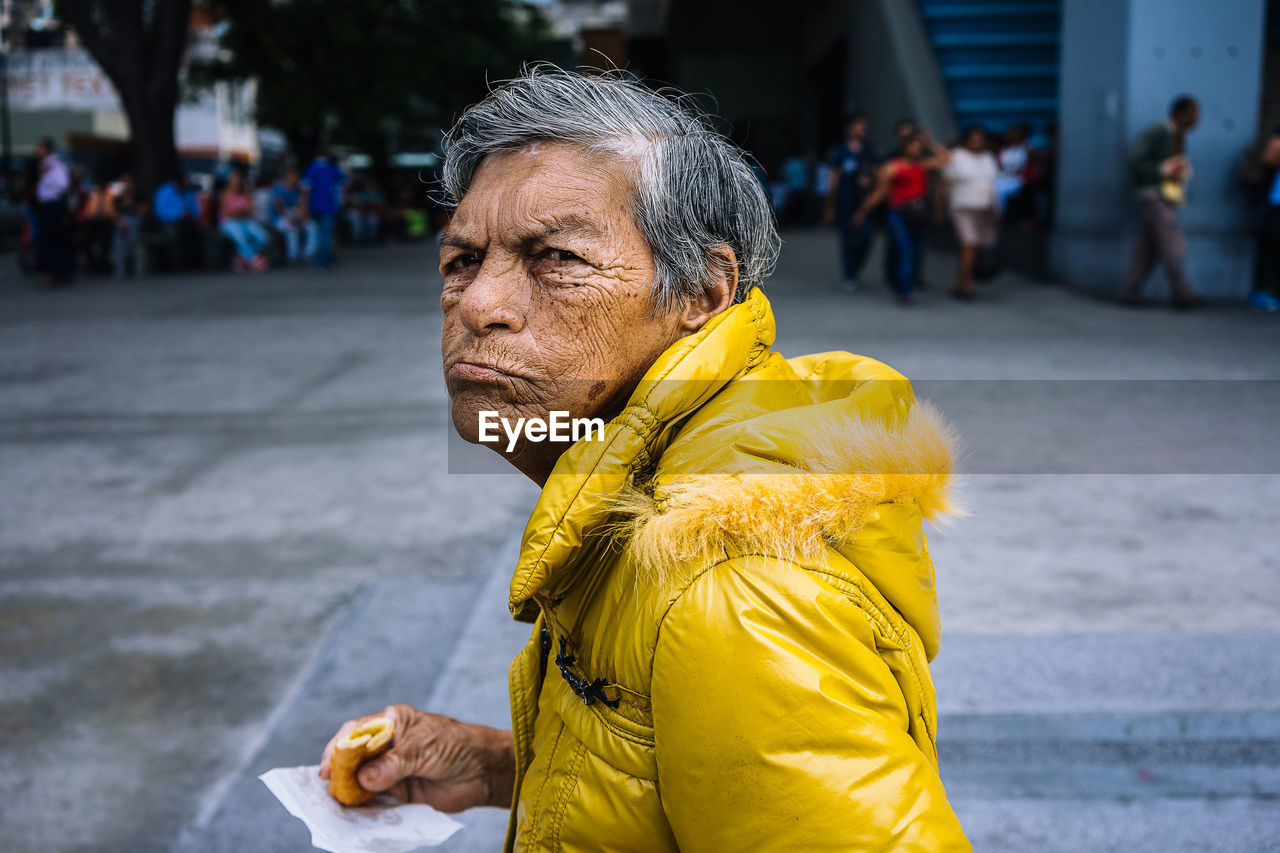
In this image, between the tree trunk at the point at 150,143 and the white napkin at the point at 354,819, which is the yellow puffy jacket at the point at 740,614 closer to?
the white napkin at the point at 354,819

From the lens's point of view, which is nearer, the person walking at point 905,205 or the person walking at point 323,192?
the person walking at point 905,205

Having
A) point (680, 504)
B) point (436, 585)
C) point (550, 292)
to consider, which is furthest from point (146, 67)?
point (680, 504)

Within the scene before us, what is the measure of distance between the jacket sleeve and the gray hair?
455mm

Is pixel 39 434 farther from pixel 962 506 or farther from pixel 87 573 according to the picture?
pixel 962 506

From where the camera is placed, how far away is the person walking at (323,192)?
1666cm

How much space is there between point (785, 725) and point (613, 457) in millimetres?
318

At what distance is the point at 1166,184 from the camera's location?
977 cm

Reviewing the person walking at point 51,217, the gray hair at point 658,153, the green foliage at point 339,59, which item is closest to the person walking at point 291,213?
the person walking at point 51,217

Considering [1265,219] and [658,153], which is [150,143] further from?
[658,153]

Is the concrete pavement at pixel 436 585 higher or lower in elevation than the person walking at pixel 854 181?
lower

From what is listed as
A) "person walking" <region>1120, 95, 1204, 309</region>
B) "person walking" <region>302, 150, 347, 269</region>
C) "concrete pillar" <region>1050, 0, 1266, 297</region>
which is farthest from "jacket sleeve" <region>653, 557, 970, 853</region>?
"person walking" <region>302, 150, 347, 269</region>

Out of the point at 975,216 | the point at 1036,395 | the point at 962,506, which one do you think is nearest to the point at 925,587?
the point at 962,506

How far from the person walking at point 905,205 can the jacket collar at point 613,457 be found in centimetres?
1018

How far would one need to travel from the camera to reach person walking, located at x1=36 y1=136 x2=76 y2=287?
14.6 metres
